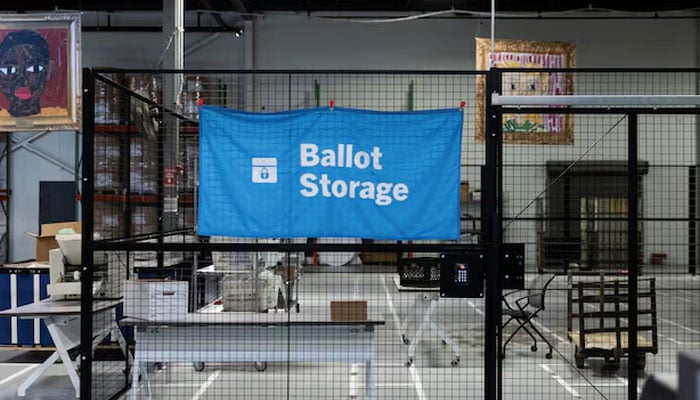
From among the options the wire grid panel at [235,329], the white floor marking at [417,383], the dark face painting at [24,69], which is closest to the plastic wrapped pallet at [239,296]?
the wire grid panel at [235,329]

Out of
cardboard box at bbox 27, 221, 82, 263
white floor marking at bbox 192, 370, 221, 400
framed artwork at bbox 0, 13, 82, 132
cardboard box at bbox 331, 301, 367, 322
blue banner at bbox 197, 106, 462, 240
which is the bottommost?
white floor marking at bbox 192, 370, 221, 400

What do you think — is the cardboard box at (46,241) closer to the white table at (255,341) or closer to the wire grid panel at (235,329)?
the wire grid panel at (235,329)

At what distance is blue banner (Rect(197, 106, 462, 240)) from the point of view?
12.8 feet

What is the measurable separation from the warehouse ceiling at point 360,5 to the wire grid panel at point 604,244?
7.63ft

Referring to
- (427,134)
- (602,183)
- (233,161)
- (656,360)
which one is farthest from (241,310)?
(602,183)

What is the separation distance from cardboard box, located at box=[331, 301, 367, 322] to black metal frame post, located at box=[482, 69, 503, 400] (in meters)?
1.10

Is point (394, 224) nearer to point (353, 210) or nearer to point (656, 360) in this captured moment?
point (353, 210)

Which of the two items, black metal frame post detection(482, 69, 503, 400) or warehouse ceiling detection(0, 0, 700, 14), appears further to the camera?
warehouse ceiling detection(0, 0, 700, 14)

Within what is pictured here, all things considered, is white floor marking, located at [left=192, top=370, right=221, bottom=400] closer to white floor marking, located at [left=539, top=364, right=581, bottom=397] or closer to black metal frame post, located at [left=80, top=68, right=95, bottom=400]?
black metal frame post, located at [left=80, top=68, right=95, bottom=400]

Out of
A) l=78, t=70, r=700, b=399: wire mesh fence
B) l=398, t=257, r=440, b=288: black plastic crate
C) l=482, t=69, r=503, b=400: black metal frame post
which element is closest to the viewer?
l=482, t=69, r=503, b=400: black metal frame post

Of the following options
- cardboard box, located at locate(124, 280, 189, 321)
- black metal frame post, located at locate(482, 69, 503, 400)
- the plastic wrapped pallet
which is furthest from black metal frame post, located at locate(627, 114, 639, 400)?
cardboard box, located at locate(124, 280, 189, 321)

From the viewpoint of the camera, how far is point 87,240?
13.0 ft

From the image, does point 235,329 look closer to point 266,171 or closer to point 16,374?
point 266,171

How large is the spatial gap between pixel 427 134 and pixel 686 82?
40.9 feet
